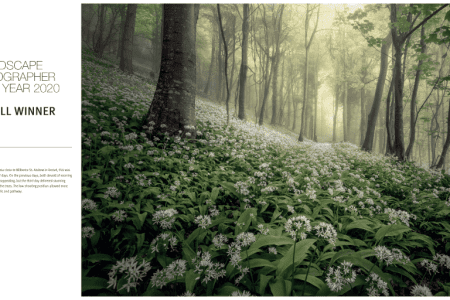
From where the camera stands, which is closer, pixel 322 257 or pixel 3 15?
pixel 322 257

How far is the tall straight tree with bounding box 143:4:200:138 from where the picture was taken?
3590mm

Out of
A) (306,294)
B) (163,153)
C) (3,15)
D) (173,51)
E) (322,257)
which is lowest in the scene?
(306,294)

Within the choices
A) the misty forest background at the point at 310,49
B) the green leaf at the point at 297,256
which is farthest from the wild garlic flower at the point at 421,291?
the misty forest background at the point at 310,49

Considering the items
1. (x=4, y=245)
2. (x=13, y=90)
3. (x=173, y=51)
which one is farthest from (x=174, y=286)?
(x=173, y=51)

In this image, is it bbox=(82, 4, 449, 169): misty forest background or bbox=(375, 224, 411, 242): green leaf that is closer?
bbox=(375, 224, 411, 242): green leaf

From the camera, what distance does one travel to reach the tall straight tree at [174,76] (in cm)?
359

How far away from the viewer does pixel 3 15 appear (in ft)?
7.14

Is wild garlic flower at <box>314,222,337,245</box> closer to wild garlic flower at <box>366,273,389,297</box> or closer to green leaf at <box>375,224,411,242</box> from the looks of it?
wild garlic flower at <box>366,273,389,297</box>

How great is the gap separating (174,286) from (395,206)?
3164mm

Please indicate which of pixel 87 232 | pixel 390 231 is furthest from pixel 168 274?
pixel 390 231

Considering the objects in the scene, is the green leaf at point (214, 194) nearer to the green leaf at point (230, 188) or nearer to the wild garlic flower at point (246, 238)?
the green leaf at point (230, 188)

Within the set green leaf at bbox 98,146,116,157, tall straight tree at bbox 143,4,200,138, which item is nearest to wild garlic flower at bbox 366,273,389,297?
green leaf at bbox 98,146,116,157

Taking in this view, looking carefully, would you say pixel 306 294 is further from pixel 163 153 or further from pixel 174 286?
pixel 163 153

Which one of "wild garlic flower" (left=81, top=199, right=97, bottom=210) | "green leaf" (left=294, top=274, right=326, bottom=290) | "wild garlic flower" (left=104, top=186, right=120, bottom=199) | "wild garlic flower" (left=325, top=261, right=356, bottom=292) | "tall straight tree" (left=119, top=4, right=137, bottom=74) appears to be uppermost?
"tall straight tree" (left=119, top=4, right=137, bottom=74)
